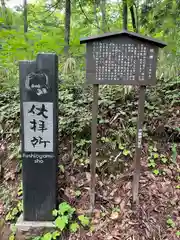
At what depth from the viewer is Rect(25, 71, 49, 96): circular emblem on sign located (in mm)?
2459

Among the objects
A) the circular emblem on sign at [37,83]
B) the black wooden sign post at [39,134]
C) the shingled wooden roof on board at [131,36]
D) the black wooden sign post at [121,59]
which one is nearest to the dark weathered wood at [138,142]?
the black wooden sign post at [121,59]

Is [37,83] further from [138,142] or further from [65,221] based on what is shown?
[65,221]

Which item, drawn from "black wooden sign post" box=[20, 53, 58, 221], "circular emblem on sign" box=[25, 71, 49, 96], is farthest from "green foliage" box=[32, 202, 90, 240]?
"circular emblem on sign" box=[25, 71, 49, 96]

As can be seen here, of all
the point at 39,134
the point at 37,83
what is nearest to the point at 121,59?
the point at 37,83

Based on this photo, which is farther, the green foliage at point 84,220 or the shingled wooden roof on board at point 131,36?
the green foliage at point 84,220

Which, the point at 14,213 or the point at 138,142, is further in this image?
the point at 14,213

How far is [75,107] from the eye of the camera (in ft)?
12.8

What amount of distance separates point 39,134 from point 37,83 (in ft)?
2.13

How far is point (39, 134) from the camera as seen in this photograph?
262 cm

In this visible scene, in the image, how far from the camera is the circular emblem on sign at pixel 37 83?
Answer: 246 centimetres

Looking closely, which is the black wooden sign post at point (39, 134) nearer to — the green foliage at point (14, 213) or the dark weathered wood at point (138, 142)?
the green foliage at point (14, 213)

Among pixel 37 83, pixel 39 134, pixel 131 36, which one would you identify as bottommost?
pixel 39 134

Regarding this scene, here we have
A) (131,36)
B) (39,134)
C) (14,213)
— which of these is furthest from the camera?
(14,213)

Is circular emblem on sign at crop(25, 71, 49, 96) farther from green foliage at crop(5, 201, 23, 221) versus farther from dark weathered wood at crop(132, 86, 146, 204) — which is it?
green foliage at crop(5, 201, 23, 221)
